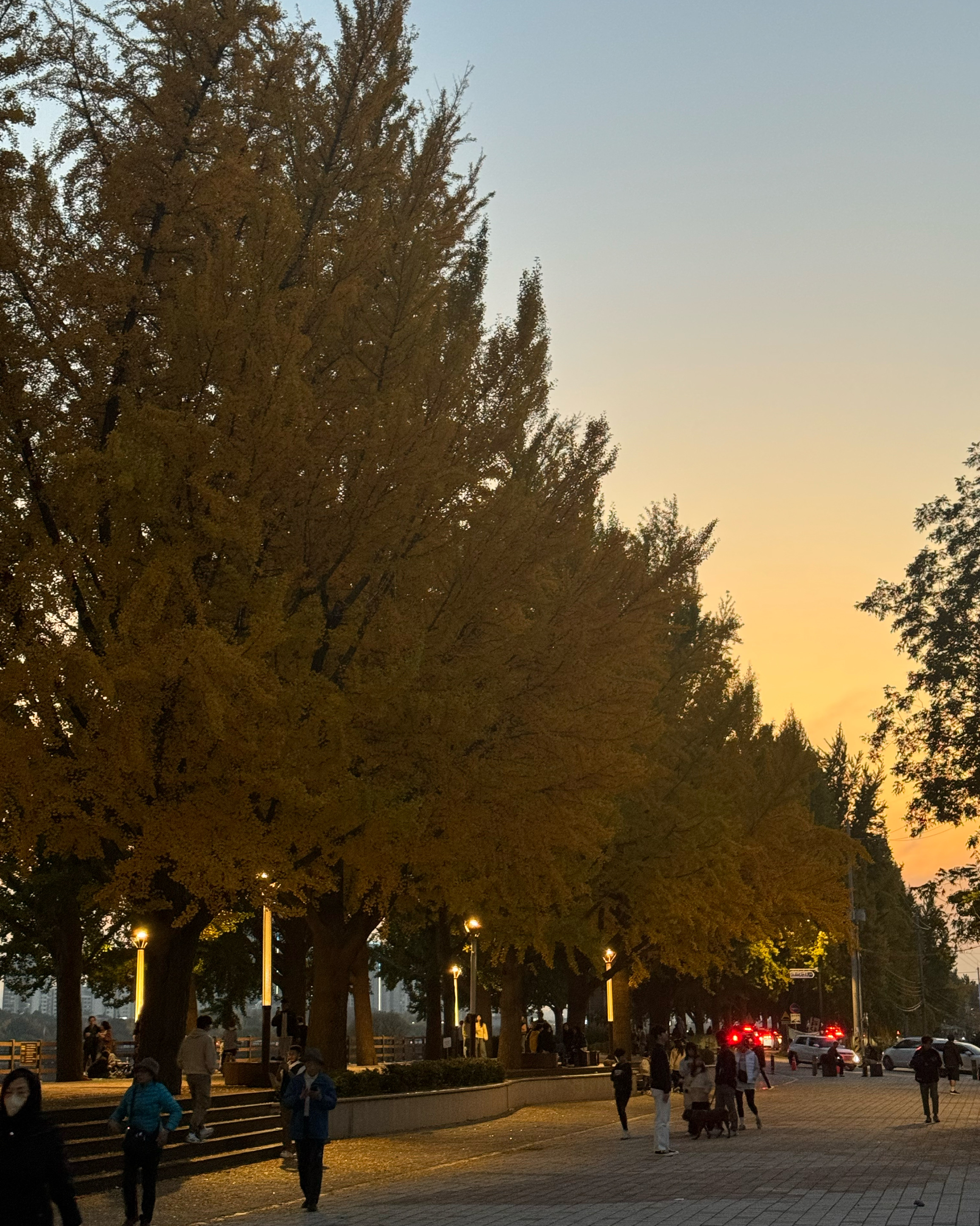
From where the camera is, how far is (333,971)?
23.1 metres

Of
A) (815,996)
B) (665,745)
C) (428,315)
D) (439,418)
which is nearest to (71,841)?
(439,418)

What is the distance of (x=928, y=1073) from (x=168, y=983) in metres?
14.4

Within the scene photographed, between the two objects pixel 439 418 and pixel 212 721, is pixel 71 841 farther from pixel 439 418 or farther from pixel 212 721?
pixel 439 418

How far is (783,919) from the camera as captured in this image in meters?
39.4

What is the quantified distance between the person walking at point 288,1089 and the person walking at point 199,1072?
966mm

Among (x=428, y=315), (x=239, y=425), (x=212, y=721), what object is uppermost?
(x=428, y=315)

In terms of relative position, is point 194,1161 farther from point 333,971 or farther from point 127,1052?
point 127,1052

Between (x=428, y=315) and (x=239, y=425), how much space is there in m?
3.33

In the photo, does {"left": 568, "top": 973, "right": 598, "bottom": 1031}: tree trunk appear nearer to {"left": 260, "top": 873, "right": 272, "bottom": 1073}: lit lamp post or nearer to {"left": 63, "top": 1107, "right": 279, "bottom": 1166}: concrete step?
{"left": 260, "top": 873, "right": 272, "bottom": 1073}: lit lamp post

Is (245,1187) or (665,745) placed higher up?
(665,745)

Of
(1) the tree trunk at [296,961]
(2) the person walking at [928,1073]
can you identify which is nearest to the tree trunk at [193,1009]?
(1) the tree trunk at [296,961]

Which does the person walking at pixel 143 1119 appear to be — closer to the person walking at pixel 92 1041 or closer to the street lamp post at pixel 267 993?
the street lamp post at pixel 267 993

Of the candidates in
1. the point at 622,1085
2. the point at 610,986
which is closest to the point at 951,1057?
the point at 610,986

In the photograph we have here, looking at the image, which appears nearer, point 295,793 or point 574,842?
point 295,793
